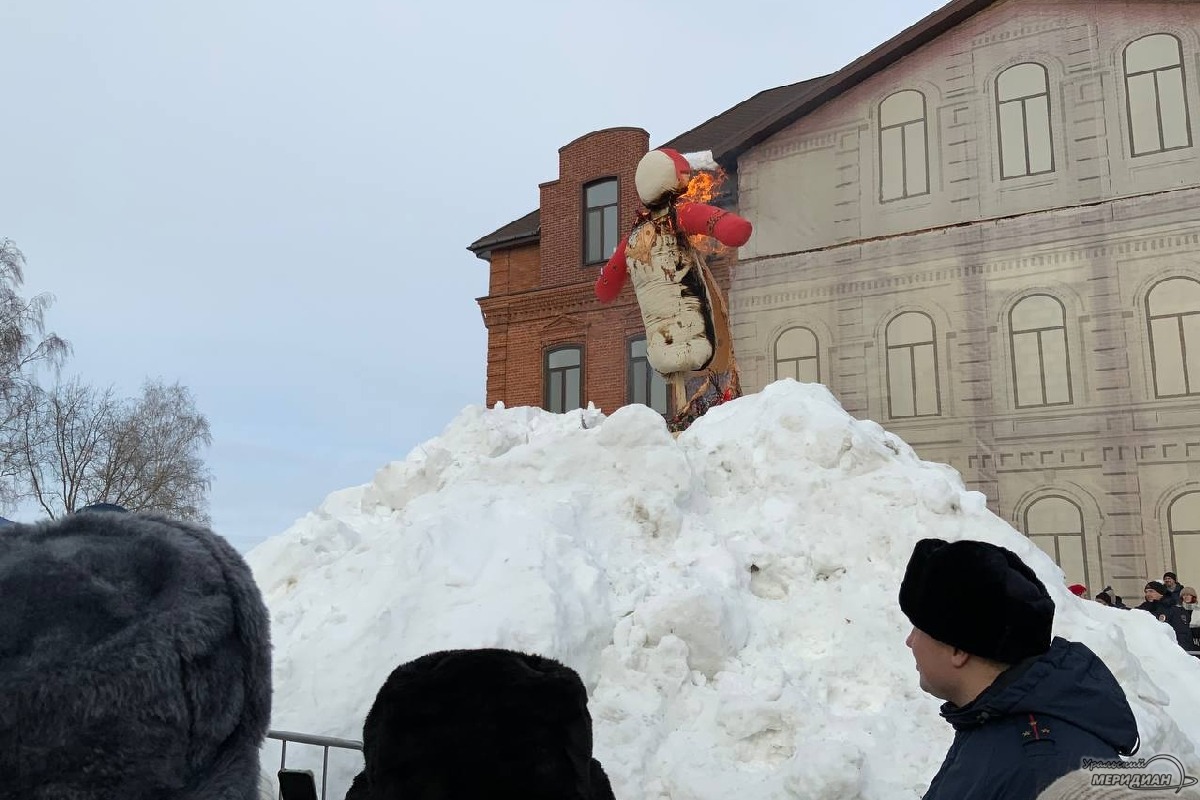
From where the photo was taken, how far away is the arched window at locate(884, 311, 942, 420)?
14.6 meters

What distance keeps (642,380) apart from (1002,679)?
15.5m

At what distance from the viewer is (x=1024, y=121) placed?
48.0 ft

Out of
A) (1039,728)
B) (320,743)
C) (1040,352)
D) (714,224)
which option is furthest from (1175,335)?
(1039,728)

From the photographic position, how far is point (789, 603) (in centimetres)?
620

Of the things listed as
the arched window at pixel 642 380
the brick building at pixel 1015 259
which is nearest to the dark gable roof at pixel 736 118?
the brick building at pixel 1015 259

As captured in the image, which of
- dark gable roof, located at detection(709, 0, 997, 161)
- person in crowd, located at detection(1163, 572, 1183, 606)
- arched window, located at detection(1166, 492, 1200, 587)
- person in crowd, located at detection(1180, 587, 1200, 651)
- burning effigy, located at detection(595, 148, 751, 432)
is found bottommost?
person in crowd, located at detection(1180, 587, 1200, 651)

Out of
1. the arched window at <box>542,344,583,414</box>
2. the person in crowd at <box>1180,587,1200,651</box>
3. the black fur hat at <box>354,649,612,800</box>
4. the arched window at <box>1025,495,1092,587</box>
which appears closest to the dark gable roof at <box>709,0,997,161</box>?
the arched window at <box>542,344,583,414</box>

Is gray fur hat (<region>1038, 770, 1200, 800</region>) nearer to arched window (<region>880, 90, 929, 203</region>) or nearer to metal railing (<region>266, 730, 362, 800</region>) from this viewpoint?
metal railing (<region>266, 730, 362, 800</region>)

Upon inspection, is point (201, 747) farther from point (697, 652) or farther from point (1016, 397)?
point (1016, 397)

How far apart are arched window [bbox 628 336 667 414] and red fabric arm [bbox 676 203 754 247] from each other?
6.99m

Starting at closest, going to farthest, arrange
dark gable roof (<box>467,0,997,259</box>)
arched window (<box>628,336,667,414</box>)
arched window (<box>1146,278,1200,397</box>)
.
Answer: arched window (<box>1146,278,1200,397</box>) → dark gable roof (<box>467,0,997,259</box>) → arched window (<box>628,336,667,414</box>)

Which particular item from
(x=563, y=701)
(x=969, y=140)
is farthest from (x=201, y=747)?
(x=969, y=140)

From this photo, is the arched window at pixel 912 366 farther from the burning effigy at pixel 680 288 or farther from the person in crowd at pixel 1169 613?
the burning effigy at pixel 680 288

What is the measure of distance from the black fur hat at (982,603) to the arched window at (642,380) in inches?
592
